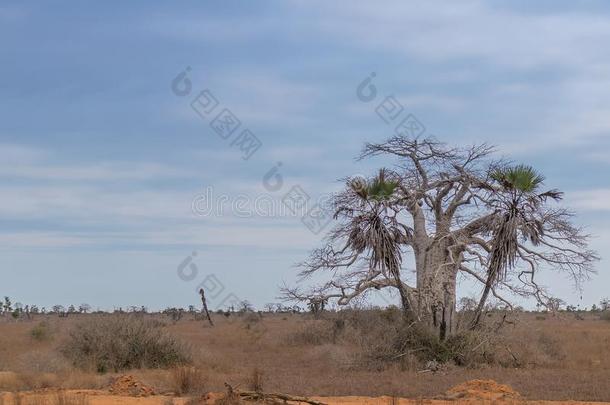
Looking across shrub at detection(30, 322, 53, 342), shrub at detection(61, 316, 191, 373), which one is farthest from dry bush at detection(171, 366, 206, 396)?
shrub at detection(30, 322, 53, 342)

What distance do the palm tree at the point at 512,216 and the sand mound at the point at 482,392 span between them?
6.27 metres

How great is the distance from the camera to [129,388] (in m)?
16.2

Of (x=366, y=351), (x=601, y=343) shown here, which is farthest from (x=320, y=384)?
(x=601, y=343)

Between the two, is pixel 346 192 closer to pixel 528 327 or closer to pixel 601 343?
pixel 528 327

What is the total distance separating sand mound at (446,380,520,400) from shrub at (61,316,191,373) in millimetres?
9501

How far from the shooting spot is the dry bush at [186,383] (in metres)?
16.4

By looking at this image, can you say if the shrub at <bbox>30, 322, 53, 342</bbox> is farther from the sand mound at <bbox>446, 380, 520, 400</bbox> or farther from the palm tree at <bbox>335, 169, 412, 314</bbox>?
the sand mound at <bbox>446, 380, 520, 400</bbox>

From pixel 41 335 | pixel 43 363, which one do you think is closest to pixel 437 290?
pixel 43 363

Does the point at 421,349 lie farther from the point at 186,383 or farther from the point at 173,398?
the point at 173,398

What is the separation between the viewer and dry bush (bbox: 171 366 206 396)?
16.4 metres

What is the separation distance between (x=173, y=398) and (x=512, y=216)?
34.7 ft

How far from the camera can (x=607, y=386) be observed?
17.1 metres

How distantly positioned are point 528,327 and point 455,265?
12.6 ft

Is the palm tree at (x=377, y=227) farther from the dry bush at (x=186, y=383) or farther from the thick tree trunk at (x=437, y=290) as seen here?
the dry bush at (x=186, y=383)
